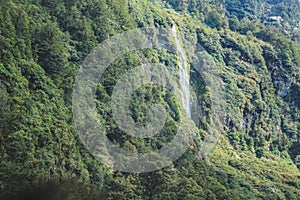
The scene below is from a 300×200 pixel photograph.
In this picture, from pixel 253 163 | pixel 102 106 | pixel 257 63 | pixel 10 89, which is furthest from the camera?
pixel 257 63

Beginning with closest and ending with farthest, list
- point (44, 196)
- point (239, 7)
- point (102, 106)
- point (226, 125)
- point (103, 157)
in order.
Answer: point (44, 196) < point (103, 157) < point (102, 106) < point (226, 125) < point (239, 7)

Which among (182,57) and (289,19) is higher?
(289,19)

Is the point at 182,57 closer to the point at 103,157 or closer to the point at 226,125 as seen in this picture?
the point at 226,125

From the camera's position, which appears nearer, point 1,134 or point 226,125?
point 1,134

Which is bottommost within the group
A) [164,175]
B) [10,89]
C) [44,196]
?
[44,196]

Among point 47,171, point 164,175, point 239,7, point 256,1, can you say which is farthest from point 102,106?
point 256,1

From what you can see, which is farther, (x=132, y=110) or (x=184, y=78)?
(x=184, y=78)

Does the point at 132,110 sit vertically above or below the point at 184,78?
below
